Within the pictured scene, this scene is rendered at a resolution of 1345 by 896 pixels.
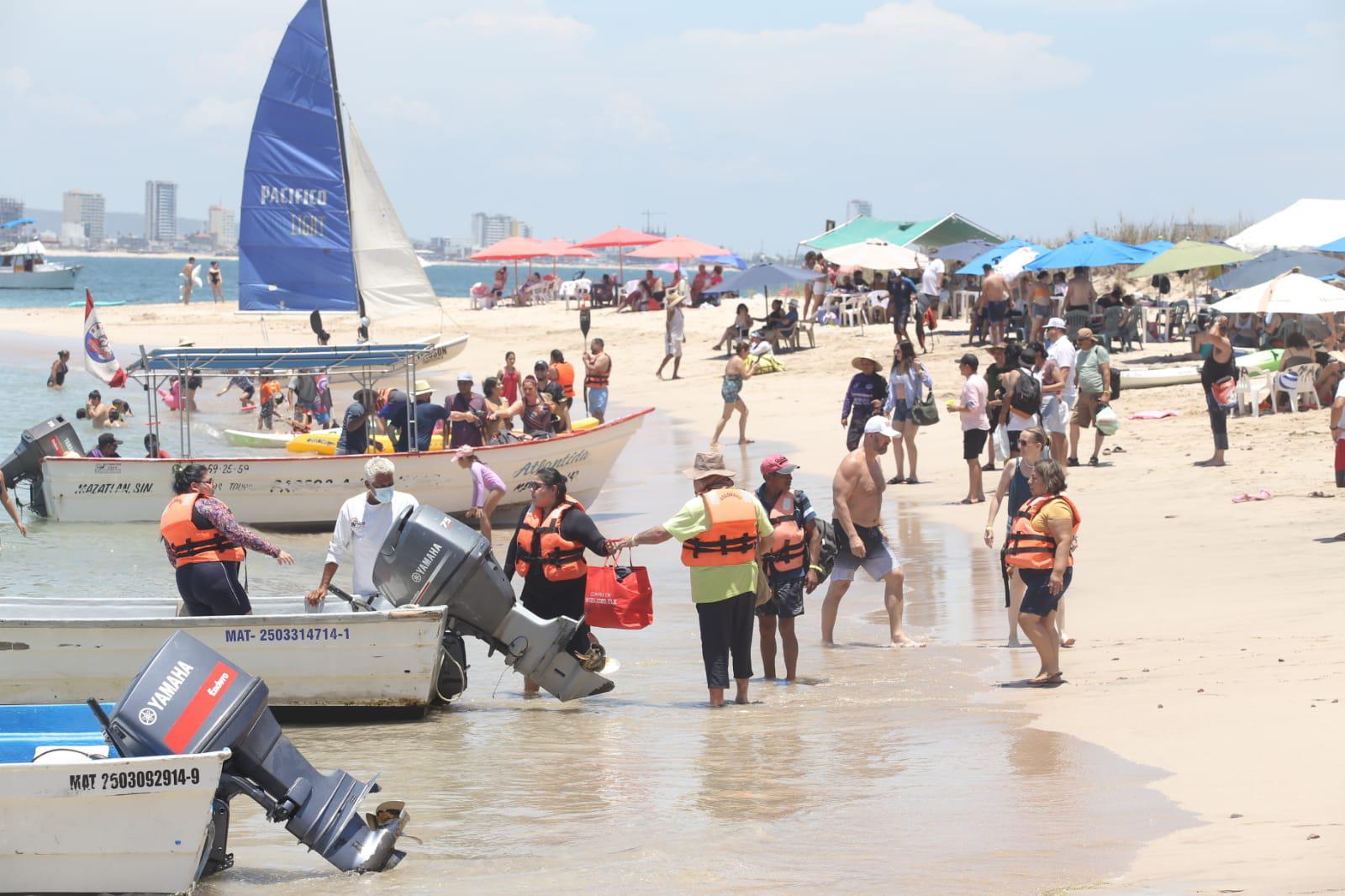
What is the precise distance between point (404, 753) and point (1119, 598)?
5.46m

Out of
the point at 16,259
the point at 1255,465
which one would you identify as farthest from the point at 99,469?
the point at 16,259

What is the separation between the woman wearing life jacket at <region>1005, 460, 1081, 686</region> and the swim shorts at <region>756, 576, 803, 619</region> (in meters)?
1.28

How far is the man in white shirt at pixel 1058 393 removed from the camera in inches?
579

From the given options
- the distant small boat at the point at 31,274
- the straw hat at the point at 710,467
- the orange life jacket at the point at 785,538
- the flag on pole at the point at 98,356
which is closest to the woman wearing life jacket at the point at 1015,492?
the orange life jacket at the point at 785,538

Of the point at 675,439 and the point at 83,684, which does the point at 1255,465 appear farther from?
the point at 83,684

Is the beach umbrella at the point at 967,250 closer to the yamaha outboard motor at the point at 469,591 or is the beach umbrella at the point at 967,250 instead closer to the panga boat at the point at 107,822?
the yamaha outboard motor at the point at 469,591

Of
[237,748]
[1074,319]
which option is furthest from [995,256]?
[237,748]

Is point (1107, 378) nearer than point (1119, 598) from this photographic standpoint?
No

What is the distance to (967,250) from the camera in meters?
32.1

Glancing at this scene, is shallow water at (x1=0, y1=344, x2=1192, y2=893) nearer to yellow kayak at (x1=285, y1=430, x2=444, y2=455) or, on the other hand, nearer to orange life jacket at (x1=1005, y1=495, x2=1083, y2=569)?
orange life jacket at (x1=1005, y1=495, x2=1083, y2=569)

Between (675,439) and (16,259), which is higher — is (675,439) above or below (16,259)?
below

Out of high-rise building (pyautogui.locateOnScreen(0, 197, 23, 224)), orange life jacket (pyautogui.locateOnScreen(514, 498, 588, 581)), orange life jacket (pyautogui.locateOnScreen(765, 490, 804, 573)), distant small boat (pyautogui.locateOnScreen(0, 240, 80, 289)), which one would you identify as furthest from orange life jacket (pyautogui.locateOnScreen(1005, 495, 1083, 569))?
high-rise building (pyautogui.locateOnScreen(0, 197, 23, 224))

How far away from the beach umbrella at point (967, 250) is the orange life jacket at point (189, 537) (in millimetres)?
25281

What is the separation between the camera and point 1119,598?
1080 centimetres
